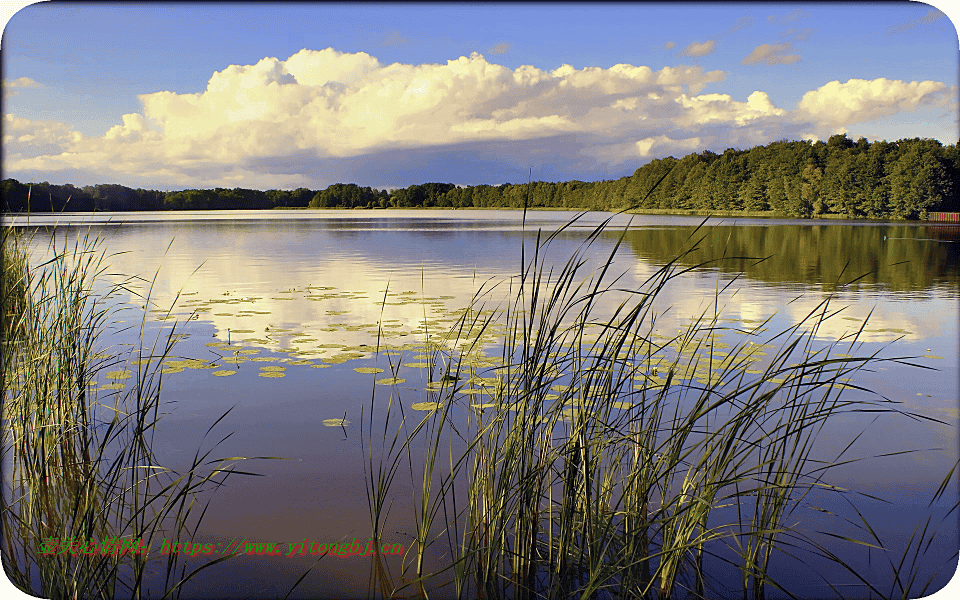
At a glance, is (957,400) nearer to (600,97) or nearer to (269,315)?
(600,97)

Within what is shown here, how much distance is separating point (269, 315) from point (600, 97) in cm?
554

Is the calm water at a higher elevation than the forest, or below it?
below

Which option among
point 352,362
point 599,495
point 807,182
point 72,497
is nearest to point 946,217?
point 807,182

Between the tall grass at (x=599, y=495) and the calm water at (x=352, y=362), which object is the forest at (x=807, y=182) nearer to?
the calm water at (x=352, y=362)

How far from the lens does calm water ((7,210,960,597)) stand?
9.91ft

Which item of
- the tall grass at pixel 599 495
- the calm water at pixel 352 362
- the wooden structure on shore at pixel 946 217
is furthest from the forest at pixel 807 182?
the tall grass at pixel 599 495

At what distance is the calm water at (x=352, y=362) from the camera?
3021 millimetres

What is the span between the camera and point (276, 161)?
18.2 ft

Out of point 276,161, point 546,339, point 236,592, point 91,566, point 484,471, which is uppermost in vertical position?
point 276,161

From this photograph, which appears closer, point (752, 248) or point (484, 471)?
point (484, 471)

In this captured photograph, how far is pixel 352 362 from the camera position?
5777 mm

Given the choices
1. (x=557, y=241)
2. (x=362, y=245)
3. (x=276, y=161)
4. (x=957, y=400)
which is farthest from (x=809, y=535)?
(x=557, y=241)

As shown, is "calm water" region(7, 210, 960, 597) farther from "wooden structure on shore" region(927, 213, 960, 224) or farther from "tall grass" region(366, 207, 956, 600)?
"wooden structure on shore" region(927, 213, 960, 224)

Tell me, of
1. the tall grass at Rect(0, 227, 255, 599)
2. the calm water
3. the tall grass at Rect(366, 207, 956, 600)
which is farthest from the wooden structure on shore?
the tall grass at Rect(0, 227, 255, 599)
